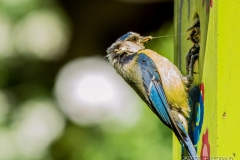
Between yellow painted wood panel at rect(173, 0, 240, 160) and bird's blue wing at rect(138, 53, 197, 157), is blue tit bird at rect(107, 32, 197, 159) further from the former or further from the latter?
yellow painted wood panel at rect(173, 0, 240, 160)

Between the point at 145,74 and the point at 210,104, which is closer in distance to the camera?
the point at 210,104

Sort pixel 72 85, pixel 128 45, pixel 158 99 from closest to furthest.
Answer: pixel 158 99 < pixel 128 45 < pixel 72 85

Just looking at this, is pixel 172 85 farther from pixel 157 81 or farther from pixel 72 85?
pixel 72 85

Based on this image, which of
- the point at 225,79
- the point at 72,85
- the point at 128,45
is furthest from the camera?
the point at 72,85

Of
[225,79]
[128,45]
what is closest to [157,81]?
[128,45]

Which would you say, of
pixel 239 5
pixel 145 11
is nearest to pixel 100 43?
pixel 145 11

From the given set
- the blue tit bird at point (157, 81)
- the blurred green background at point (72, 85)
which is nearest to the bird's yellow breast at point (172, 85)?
the blue tit bird at point (157, 81)

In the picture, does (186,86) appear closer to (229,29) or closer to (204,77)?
(204,77)
